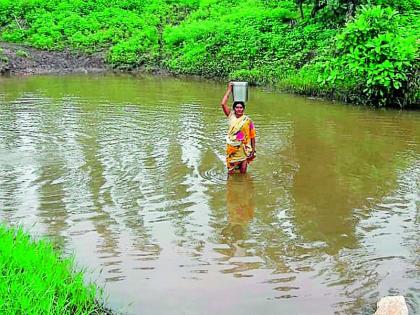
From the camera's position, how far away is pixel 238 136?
312 inches

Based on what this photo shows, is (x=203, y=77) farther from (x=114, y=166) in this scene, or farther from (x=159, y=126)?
(x=114, y=166)

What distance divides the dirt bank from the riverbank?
67.2 feet

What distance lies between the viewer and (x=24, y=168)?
855 centimetres

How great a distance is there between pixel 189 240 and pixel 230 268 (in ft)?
2.65

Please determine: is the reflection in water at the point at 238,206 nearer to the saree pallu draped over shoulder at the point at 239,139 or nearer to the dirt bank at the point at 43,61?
the saree pallu draped over shoulder at the point at 239,139

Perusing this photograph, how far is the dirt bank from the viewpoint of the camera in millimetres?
24270

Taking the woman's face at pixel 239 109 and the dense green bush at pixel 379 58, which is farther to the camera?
the dense green bush at pixel 379 58

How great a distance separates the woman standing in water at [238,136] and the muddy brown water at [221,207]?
312 mm

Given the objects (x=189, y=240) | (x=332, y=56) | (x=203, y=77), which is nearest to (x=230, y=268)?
(x=189, y=240)

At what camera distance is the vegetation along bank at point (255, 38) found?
14.2 m

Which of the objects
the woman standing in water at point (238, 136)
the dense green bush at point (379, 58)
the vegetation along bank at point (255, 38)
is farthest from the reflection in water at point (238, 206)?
the vegetation along bank at point (255, 38)

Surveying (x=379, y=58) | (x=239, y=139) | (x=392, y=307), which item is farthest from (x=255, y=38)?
(x=392, y=307)

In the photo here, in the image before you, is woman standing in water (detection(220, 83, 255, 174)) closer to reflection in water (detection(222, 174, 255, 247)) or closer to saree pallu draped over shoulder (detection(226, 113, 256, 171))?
saree pallu draped over shoulder (detection(226, 113, 256, 171))

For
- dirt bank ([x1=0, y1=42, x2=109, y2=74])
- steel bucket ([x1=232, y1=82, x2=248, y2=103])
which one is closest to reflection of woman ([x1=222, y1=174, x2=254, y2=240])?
steel bucket ([x1=232, y1=82, x2=248, y2=103])
